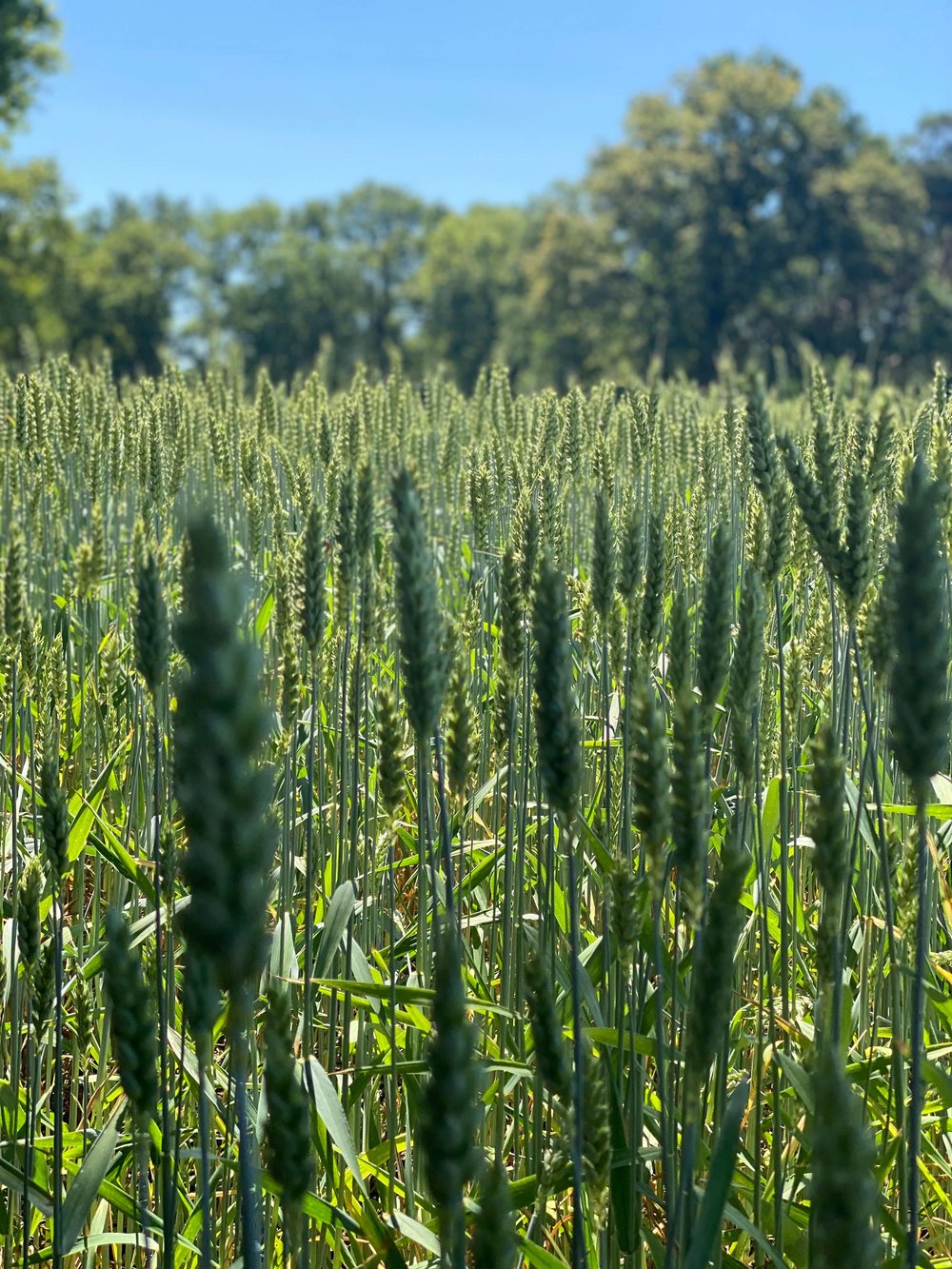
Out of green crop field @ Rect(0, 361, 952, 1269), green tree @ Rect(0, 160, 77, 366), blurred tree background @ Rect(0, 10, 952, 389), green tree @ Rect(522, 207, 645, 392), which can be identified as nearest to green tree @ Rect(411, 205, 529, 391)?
blurred tree background @ Rect(0, 10, 952, 389)

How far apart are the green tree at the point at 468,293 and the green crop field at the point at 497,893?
1810 inches

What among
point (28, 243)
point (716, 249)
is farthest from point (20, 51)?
point (716, 249)

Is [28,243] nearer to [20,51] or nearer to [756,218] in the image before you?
[20,51]

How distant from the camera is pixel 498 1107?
6.51 feet

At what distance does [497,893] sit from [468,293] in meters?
52.2

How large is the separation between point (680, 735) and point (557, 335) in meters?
42.5

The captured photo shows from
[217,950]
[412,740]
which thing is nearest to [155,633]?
[217,950]

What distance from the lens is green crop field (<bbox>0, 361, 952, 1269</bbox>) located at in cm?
100

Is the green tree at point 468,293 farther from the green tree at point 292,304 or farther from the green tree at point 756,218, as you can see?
the green tree at point 756,218

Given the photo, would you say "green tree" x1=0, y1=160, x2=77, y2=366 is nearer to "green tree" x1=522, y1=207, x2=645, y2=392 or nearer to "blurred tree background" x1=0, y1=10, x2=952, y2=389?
"blurred tree background" x1=0, y1=10, x2=952, y2=389

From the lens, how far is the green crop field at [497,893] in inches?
39.3

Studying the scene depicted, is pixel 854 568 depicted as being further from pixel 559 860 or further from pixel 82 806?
pixel 82 806

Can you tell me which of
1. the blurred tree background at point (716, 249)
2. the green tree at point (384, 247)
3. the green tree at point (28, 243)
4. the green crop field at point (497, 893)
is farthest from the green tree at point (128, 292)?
the green crop field at point (497, 893)

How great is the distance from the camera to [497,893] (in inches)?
99.5
